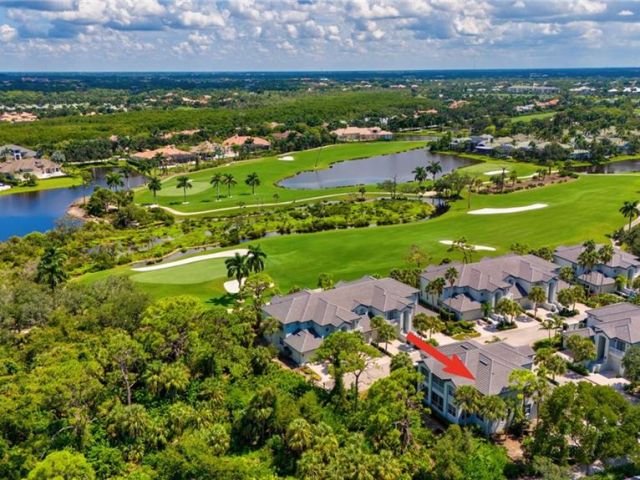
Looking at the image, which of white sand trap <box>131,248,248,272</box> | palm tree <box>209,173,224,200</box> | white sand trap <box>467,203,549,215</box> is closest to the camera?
white sand trap <box>131,248,248,272</box>

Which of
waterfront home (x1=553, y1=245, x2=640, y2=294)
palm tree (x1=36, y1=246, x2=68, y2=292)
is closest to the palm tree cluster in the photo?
palm tree (x1=36, y1=246, x2=68, y2=292)

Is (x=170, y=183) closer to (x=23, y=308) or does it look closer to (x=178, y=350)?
(x=23, y=308)

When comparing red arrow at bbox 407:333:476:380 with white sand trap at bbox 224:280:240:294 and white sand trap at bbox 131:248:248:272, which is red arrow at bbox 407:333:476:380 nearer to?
white sand trap at bbox 224:280:240:294

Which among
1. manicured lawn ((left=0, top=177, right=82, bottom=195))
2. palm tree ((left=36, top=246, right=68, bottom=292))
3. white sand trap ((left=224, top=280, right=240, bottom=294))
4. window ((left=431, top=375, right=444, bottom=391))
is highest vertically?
palm tree ((left=36, top=246, right=68, bottom=292))

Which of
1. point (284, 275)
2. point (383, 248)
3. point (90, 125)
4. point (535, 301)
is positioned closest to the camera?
point (535, 301)

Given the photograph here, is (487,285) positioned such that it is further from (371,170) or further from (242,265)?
(371,170)

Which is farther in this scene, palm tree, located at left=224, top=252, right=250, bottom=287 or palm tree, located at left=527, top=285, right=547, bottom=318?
palm tree, located at left=224, top=252, right=250, bottom=287

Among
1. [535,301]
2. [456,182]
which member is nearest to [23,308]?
[535,301]
